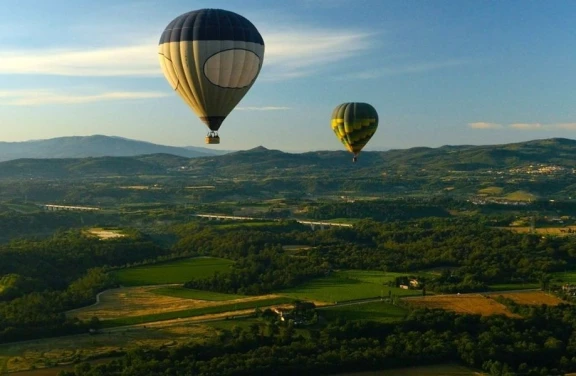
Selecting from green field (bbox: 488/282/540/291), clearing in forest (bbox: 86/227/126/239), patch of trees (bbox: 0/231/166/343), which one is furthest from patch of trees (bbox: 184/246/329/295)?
clearing in forest (bbox: 86/227/126/239)

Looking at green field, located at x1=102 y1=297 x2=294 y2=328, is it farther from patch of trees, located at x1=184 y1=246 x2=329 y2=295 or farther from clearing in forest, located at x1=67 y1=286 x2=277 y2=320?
patch of trees, located at x1=184 y1=246 x2=329 y2=295

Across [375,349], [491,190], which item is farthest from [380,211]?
[375,349]

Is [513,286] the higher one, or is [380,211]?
[380,211]

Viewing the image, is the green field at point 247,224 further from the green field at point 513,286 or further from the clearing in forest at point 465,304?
the clearing in forest at point 465,304

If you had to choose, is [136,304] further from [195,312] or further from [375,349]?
[375,349]

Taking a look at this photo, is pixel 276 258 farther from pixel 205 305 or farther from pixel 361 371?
pixel 361 371

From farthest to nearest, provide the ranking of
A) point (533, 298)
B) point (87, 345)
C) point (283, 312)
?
point (533, 298) → point (283, 312) → point (87, 345)
